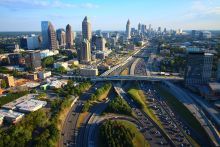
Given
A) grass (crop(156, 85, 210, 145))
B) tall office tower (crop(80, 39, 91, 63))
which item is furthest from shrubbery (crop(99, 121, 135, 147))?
tall office tower (crop(80, 39, 91, 63))

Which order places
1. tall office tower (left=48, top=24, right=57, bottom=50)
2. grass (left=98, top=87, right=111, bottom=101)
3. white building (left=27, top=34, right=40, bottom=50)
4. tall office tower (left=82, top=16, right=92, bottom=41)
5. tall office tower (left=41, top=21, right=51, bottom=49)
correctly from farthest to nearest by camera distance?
white building (left=27, top=34, right=40, bottom=50) → tall office tower (left=82, top=16, right=92, bottom=41) → tall office tower (left=41, top=21, right=51, bottom=49) → tall office tower (left=48, top=24, right=57, bottom=50) → grass (left=98, top=87, right=111, bottom=101)

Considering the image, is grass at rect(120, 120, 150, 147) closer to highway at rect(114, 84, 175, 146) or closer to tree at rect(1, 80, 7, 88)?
highway at rect(114, 84, 175, 146)

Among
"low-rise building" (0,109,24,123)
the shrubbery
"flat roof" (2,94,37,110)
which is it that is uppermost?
"flat roof" (2,94,37,110)

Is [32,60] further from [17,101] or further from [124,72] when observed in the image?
[124,72]

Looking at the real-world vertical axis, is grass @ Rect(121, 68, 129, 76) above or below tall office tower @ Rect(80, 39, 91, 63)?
below

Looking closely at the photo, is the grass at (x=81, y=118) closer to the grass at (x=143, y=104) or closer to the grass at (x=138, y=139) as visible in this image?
the grass at (x=138, y=139)

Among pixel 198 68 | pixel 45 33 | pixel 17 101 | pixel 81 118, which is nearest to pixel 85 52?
pixel 17 101

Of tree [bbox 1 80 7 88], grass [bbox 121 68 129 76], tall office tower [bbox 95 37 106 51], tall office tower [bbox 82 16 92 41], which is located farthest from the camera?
tall office tower [bbox 82 16 92 41]
